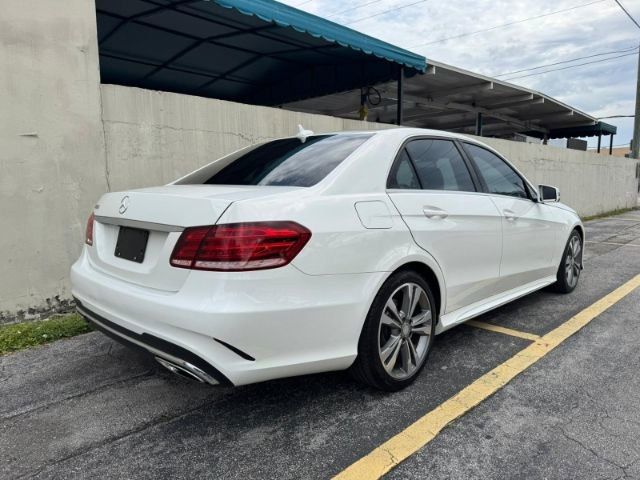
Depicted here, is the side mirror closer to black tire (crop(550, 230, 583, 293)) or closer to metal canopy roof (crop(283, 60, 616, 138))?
black tire (crop(550, 230, 583, 293))

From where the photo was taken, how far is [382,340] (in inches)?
108

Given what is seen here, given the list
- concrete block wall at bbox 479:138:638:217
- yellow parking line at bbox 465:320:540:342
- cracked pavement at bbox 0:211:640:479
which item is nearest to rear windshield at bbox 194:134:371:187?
cracked pavement at bbox 0:211:640:479

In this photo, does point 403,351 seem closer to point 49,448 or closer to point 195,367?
point 195,367

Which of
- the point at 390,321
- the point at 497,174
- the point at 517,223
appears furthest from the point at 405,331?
the point at 497,174

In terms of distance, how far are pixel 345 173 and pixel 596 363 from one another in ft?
7.20

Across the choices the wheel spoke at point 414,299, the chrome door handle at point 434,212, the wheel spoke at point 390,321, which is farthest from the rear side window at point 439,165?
the wheel spoke at point 390,321

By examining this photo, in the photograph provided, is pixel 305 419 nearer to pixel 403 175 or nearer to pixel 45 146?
pixel 403 175

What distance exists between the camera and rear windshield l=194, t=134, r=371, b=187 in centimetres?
265

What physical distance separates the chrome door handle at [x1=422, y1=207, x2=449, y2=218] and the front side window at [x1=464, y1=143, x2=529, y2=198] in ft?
2.98

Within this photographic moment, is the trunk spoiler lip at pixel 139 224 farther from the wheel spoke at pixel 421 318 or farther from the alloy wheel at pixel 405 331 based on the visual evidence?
the wheel spoke at pixel 421 318

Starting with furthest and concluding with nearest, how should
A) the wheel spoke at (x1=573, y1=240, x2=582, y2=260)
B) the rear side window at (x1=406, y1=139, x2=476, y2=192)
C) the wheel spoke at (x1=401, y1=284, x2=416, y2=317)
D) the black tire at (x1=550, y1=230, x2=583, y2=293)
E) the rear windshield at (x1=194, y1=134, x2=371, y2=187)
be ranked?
1. the wheel spoke at (x1=573, y1=240, x2=582, y2=260)
2. the black tire at (x1=550, y1=230, x2=583, y2=293)
3. the rear side window at (x1=406, y1=139, x2=476, y2=192)
4. the wheel spoke at (x1=401, y1=284, x2=416, y2=317)
5. the rear windshield at (x1=194, y1=134, x2=371, y2=187)

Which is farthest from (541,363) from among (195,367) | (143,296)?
(143,296)

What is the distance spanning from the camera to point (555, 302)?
4707 mm

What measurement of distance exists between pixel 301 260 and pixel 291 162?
0.88 meters
